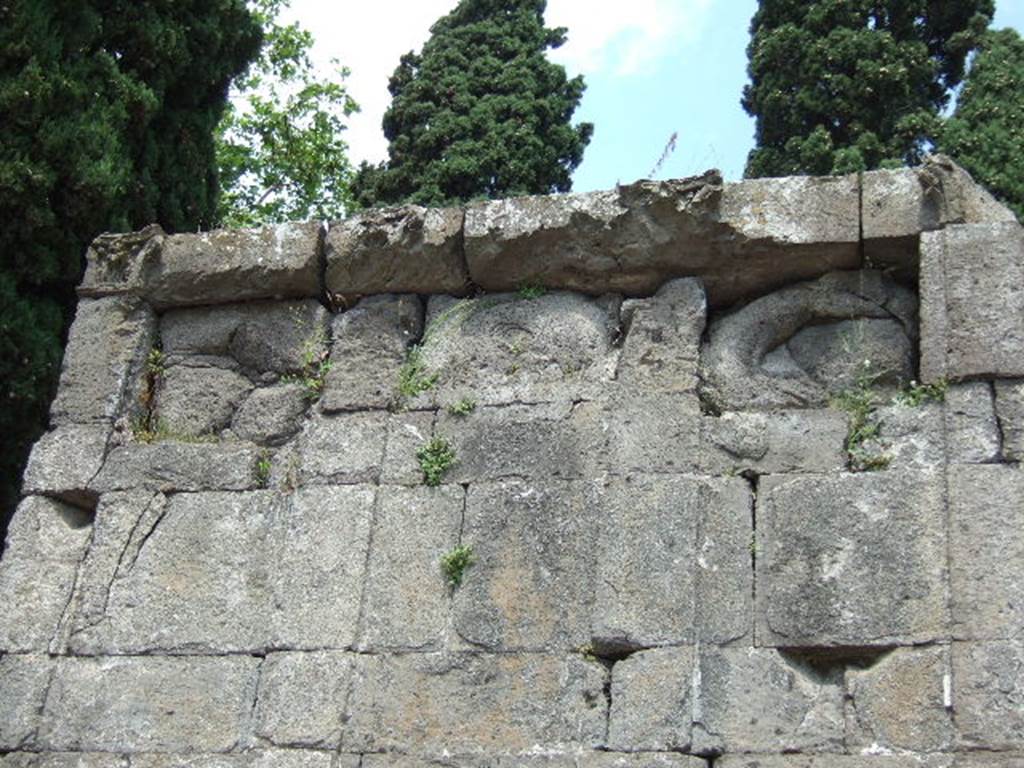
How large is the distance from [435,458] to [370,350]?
0.69 m

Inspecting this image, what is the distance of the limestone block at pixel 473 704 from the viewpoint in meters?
5.29

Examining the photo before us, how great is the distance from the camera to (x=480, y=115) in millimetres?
12828

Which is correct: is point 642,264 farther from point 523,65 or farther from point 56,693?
point 523,65

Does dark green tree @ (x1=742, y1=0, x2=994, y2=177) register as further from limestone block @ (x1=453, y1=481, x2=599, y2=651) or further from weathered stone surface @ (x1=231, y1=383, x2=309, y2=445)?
limestone block @ (x1=453, y1=481, x2=599, y2=651)

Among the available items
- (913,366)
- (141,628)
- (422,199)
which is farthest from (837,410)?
(422,199)

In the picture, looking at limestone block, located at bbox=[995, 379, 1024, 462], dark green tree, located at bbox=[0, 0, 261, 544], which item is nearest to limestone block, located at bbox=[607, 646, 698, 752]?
limestone block, located at bbox=[995, 379, 1024, 462]

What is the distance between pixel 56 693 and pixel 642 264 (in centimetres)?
283

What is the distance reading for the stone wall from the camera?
517 cm

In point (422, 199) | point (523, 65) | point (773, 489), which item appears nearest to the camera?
point (773, 489)

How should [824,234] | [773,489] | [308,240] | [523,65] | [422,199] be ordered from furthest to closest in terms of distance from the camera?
1. [523,65]
2. [422,199]
3. [308,240]
4. [824,234]
5. [773,489]

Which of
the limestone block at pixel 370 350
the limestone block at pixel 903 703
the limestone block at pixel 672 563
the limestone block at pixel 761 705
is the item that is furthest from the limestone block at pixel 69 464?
the limestone block at pixel 903 703

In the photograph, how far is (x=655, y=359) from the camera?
235 inches

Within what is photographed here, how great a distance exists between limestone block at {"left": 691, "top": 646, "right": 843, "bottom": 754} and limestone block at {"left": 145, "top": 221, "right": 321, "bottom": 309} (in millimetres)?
2472

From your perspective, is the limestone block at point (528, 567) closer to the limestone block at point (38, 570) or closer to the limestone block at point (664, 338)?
the limestone block at point (664, 338)
